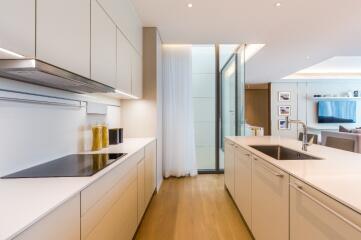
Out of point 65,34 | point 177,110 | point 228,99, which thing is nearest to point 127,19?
point 65,34

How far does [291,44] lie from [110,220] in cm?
429

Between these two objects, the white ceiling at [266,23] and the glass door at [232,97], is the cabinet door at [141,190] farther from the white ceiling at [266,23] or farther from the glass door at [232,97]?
the glass door at [232,97]

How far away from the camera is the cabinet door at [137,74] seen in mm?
2875

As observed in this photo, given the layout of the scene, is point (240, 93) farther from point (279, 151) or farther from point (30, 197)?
point (30, 197)

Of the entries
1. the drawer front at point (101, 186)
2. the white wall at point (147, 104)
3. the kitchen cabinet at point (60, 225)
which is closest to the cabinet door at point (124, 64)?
the white wall at point (147, 104)

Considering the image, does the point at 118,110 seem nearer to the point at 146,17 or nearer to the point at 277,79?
the point at 146,17

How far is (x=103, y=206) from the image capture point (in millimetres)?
1298

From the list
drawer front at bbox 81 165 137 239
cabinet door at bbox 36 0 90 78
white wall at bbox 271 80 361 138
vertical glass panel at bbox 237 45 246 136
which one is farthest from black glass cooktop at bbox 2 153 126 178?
white wall at bbox 271 80 361 138

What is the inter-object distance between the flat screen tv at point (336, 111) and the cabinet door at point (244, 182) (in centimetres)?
712

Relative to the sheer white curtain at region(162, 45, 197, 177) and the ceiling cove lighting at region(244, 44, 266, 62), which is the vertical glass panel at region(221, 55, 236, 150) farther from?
the sheer white curtain at region(162, 45, 197, 177)

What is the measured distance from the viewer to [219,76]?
4.64 metres

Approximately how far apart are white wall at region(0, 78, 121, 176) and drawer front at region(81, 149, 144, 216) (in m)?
0.54

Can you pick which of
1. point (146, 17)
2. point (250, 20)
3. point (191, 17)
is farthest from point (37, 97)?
point (250, 20)

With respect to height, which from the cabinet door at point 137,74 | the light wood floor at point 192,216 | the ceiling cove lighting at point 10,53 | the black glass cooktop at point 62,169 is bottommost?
the light wood floor at point 192,216
